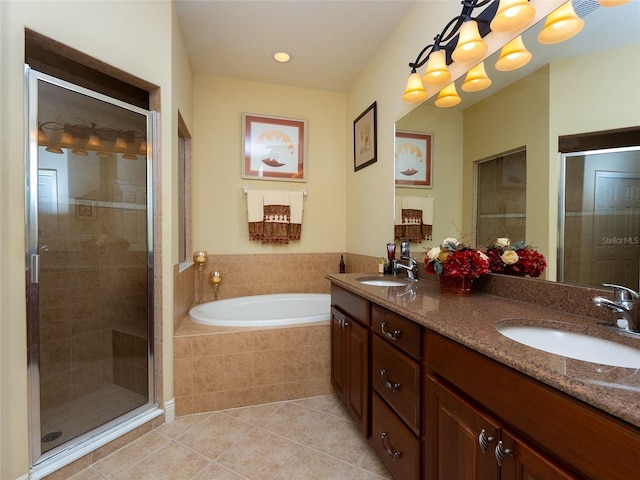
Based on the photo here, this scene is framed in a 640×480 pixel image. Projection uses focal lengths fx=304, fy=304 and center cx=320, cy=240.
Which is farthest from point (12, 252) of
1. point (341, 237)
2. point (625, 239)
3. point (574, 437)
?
point (341, 237)

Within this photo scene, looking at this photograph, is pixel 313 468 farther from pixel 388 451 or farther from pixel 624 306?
pixel 624 306

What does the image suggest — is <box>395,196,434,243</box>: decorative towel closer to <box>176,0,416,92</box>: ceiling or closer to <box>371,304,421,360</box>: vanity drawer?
<box>371,304,421,360</box>: vanity drawer

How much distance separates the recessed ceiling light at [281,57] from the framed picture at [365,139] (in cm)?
78

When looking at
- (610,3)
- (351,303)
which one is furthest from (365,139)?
(610,3)

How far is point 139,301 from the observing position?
184cm

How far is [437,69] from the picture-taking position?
1.57 meters

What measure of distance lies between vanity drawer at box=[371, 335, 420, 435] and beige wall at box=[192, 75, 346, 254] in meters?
1.83

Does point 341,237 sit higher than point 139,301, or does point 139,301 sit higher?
point 341,237

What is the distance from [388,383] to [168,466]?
118 centimetres

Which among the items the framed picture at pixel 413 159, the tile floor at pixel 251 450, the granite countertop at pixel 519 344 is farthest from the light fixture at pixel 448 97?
the tile floor at pixel 251 450

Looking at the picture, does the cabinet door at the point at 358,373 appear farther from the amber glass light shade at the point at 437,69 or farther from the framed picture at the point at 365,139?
the framed picture at the point at 365,139

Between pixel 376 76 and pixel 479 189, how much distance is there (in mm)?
1475

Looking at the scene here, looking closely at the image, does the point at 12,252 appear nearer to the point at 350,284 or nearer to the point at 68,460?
the point at 68,460

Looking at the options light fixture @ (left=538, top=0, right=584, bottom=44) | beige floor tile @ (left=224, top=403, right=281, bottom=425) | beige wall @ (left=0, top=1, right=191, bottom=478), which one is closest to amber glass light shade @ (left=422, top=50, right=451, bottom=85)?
light fixture @ (left=538, top=0, right=584, bottom=44)
